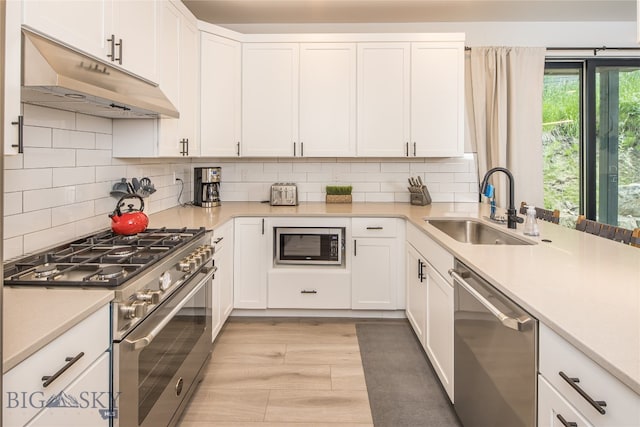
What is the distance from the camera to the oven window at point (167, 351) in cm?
155

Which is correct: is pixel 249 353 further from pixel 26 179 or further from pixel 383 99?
pixel 383 99

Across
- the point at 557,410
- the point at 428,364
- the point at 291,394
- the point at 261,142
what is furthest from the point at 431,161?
the point at 557,410

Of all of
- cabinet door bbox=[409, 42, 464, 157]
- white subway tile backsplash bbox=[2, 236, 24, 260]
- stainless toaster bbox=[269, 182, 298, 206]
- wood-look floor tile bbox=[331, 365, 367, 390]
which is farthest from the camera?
stainless toaster bbox=[269, 182, 298, 206]

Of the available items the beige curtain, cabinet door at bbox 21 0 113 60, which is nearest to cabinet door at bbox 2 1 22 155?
cabinet door at bbox 21 0 113 60

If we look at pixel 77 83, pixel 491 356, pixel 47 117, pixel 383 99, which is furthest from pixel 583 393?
pixel 383 99

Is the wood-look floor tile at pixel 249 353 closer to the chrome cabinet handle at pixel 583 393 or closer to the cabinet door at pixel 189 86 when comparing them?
the cabinet door at pixel 189 86

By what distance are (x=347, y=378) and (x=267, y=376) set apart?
1.53 feet

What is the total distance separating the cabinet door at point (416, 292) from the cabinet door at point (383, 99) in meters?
0.97

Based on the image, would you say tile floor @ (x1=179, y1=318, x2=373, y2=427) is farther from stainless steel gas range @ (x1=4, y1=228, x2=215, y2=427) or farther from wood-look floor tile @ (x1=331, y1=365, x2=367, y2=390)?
stainless steel gas range @ (x1=4, y1=228, x2=215, y2=427)

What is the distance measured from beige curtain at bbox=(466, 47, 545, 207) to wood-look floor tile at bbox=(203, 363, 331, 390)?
7.75 feet

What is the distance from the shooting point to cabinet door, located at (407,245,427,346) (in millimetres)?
2717

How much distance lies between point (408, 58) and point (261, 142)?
4.68 ft

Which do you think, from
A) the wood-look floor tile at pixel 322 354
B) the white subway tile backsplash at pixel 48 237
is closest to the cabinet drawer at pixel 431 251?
the wood-look floor tile at pixel 322 354

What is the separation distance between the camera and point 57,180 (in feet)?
6.78
